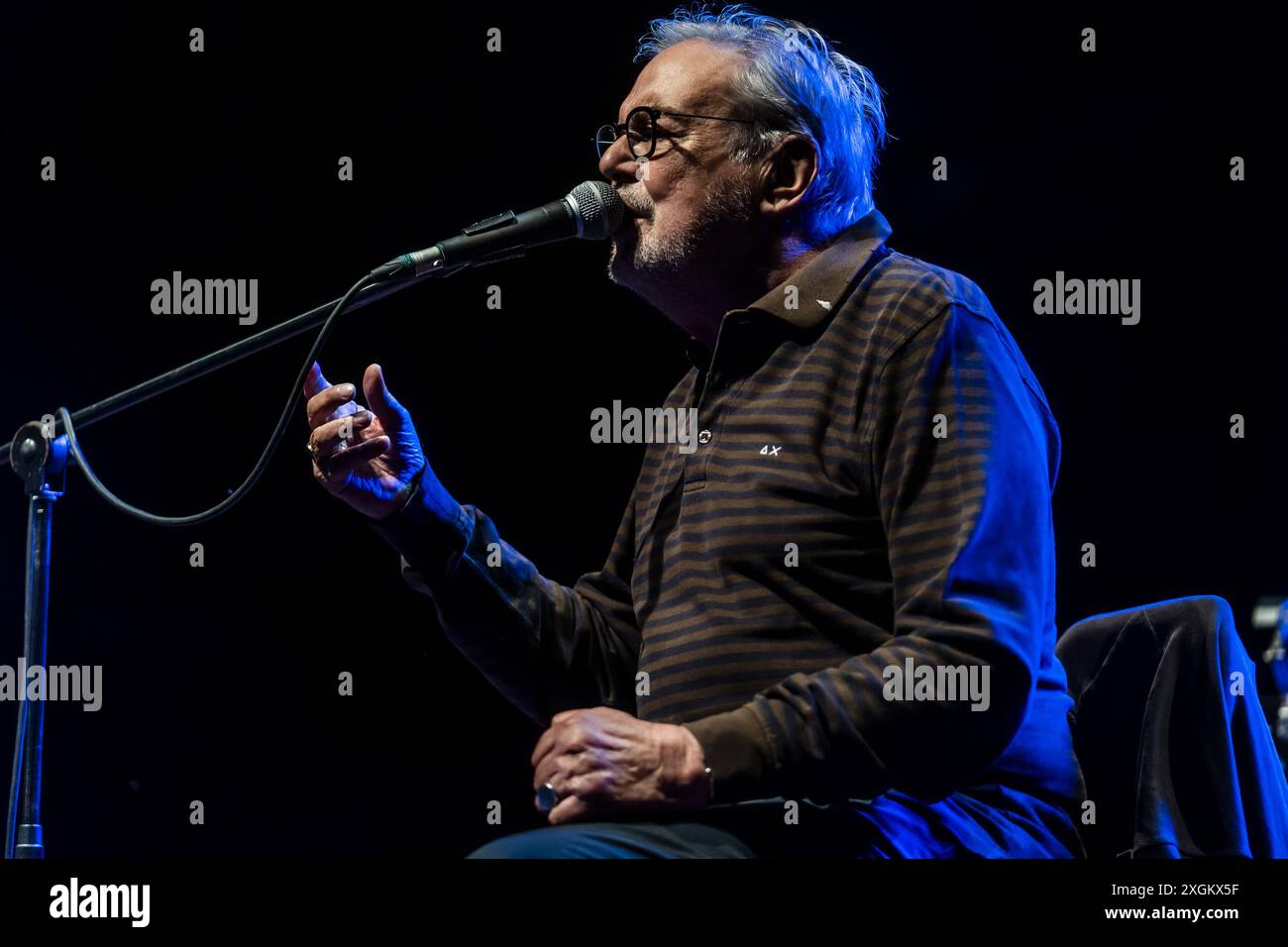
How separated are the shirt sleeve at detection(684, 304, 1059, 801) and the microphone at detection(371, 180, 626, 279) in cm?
47

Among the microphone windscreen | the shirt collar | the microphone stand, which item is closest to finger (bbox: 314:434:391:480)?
the microphone stand

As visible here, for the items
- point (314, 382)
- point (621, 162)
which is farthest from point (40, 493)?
point (621, 162)

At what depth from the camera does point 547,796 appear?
1425mm

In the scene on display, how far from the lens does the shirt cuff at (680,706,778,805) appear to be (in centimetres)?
A: 141

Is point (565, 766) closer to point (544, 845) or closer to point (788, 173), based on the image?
point (544, 845)

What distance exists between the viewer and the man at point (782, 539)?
143 cm

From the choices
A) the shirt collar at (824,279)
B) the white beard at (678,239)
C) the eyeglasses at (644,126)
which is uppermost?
the eyeglasses at (644,126)

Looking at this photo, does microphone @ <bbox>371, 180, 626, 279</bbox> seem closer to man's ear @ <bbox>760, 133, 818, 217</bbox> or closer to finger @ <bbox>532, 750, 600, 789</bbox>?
man's ear @ <bbox>760, 133, 818, 217</bbox>

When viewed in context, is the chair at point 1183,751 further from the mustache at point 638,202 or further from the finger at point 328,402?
the finger at point 328,402

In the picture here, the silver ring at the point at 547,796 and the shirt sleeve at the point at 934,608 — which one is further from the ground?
the shirt sleeve at the point at 934,608

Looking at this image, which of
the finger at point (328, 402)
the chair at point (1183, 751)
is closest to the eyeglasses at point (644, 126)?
the finger at point (328, 402)

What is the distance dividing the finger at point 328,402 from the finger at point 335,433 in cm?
1
